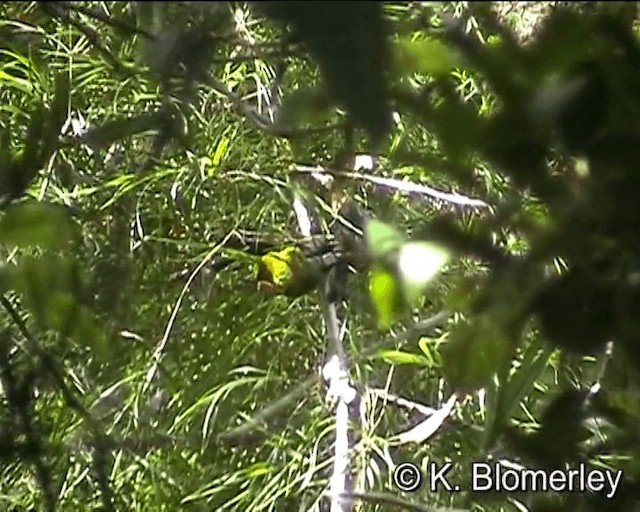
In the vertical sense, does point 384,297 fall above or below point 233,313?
below

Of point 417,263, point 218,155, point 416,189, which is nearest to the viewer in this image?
point 417,263

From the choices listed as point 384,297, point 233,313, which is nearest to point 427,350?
point 233,313

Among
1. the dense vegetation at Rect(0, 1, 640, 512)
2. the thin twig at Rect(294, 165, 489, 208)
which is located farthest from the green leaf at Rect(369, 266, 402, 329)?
the thin twig at Rect(294, 165, 489, 208)

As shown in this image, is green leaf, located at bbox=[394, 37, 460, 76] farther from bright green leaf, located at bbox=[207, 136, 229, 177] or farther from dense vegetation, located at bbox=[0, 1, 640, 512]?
bright green leaf, located at bbox=[207, 136, 229, 177]

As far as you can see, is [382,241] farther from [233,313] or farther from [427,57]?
[233,313]

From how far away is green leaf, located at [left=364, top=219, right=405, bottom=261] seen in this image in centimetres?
16

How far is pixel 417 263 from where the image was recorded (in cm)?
16

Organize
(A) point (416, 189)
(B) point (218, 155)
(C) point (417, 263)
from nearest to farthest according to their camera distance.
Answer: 1. (C) point (417, 263)
2. (A) point (416, 189)
3. (B) point (218, 155)

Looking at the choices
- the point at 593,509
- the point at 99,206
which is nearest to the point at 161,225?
the point at 99,206

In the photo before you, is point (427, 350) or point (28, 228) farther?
point (427, 350)

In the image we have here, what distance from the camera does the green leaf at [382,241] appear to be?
164 mm

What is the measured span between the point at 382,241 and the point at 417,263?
0.01 meters

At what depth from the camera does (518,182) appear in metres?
0.17

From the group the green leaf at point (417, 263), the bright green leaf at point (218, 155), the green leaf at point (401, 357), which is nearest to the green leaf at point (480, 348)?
the green leaf at point (417, 263)
